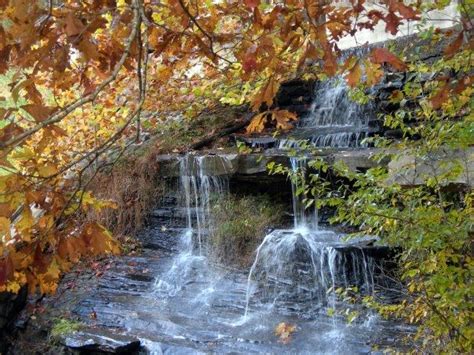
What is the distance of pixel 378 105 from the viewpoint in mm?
7766

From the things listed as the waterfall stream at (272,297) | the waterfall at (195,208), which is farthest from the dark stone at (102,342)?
the waterfall at (195,208)

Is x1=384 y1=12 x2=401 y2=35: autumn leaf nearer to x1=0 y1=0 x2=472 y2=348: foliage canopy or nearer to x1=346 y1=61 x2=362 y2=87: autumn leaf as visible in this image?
x1=0 y1=0 x2=472 y2=348: foliage canopy

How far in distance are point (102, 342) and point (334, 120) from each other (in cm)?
550

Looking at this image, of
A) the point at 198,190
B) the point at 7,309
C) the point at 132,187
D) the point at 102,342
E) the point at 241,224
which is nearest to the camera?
the point at 102,342

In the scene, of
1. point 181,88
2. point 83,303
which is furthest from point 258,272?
point 181,88

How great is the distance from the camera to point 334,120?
338 inches

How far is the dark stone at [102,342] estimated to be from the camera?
4875mm

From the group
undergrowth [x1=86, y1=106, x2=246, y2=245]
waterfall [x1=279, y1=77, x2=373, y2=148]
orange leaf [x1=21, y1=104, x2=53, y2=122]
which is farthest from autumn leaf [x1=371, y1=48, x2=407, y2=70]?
undergrowth [x1=86, y1=106, x2=246, y2=245]

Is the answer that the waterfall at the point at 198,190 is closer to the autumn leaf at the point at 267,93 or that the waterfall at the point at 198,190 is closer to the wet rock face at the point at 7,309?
the wet rock face at the point at 7,309

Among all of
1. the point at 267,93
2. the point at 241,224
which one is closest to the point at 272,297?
the point at 241,224

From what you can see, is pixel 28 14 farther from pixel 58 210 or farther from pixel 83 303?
pixel 83 303

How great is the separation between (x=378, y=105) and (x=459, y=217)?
5.22 meters

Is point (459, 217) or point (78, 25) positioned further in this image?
point (459, 217)

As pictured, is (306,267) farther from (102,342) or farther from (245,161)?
(102,342)
